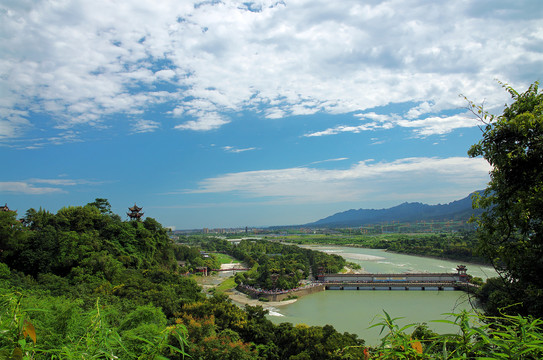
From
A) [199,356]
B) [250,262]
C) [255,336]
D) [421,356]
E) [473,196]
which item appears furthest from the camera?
[250,262]

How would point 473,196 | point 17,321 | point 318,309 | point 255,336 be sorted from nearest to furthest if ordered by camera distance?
point 17,321
point 473,196
point 255,336
point 318,309

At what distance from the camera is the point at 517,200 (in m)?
2.52

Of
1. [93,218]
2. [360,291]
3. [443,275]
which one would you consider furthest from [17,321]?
[443,275]

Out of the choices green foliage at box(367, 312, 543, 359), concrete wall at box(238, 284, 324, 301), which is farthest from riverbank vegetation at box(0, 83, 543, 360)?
concrete wall at box(238, 284, 324, 301)

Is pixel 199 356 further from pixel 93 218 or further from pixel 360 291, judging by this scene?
pixel 360 291

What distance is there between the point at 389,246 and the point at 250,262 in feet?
85.2

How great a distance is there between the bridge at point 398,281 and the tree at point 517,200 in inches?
862

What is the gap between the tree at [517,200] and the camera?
2365mm

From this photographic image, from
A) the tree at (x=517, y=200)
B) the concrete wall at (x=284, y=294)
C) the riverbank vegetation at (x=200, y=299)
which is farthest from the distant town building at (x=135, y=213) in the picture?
the tree at (x=517, y=200)

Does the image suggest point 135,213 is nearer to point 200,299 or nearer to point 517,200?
point 200,299

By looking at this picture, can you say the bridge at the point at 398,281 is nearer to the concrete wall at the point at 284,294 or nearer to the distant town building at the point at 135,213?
the concrete wall at the point at 284,294

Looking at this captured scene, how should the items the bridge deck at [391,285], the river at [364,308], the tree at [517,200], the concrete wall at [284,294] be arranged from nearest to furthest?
the tree at [517,200] < the river at [364,308] < the concrete wall at [284,294] < the bridge deck at [391,285]

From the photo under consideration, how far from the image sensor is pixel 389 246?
5041cm

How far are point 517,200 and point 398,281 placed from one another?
2280cm
